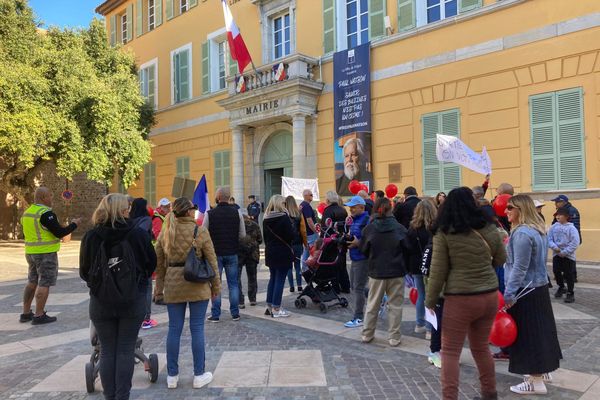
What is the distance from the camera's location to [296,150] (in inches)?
619

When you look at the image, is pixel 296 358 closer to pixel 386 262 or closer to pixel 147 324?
pixel 386 262

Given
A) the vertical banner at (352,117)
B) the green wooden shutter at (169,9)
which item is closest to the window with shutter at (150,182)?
the green wooden shutter at (169,9)

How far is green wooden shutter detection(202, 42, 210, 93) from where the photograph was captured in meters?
20.2

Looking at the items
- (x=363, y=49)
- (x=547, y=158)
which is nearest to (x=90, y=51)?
(x=363, y=49)

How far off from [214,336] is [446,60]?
34.1 ft

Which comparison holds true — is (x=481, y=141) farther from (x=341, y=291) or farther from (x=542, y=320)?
(x=542, y=320)

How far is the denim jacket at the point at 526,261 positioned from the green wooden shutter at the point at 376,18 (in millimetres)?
11833

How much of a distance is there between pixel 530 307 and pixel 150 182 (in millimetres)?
21712

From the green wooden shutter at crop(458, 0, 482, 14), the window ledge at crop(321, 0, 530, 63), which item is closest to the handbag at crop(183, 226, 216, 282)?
the window ledge at crop(321, 0, 530, 63)

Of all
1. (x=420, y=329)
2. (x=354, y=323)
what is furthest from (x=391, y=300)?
(x=354, y=323)

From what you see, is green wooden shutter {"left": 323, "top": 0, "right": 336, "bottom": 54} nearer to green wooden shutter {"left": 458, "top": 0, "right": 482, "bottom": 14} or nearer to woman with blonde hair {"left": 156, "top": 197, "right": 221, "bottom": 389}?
green wooden shutter {"left": 458, "top": 0, "right": 482, "bottom": 14}

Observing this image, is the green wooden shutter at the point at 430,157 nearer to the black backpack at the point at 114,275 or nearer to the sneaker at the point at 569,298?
the sneaker at the point at 569,298

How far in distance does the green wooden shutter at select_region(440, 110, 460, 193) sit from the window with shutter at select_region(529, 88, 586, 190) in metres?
1.90

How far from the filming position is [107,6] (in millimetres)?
25953
